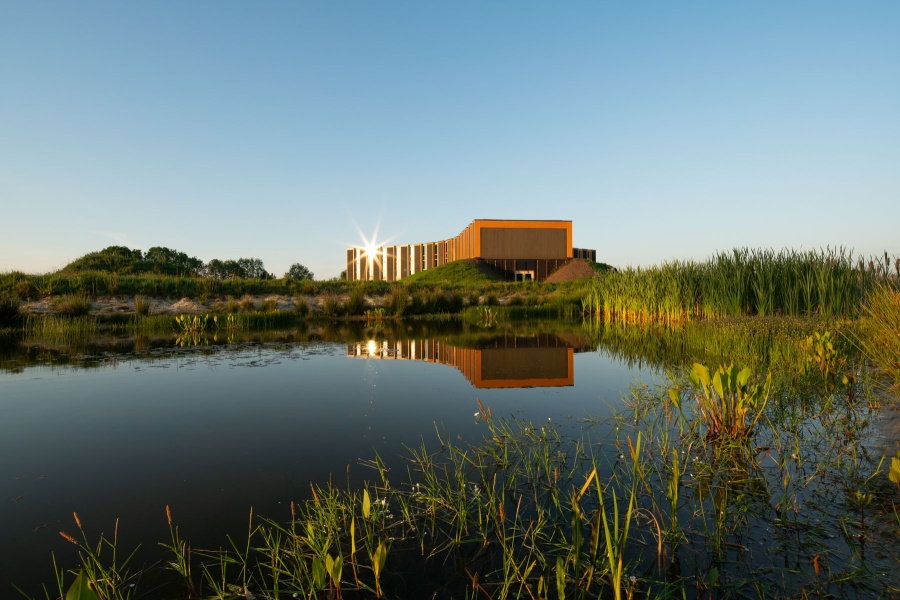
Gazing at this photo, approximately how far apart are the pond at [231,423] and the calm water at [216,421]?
0.06 ft

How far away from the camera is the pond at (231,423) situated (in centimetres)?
264

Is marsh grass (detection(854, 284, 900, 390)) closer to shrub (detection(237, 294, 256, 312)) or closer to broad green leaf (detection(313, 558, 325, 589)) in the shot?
broad green leaf (detection(313, 558, 325, 589))

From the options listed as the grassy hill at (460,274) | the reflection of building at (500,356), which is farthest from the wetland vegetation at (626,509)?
the grassy hill at (460,274)

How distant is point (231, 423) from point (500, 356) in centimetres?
519

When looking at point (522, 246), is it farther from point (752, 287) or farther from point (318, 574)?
point (318, 574)

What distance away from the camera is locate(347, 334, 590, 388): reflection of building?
6.55 m

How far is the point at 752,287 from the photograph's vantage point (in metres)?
11.5

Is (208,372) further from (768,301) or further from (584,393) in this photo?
(768,301)

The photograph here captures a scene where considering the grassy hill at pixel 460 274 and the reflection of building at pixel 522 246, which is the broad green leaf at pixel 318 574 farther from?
the reflection of building at pixel 522 246

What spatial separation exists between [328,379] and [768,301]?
32.7 ft

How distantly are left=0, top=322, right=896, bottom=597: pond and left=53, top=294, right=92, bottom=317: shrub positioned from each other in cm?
732

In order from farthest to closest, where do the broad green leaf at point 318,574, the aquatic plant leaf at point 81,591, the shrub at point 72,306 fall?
the shrub at point 72,306, the broad green leaf at point 318,574, the aquatic plant leaf at point 81,591

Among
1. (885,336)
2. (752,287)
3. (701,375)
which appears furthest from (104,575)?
(752,287)

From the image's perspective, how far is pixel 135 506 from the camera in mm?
2799
